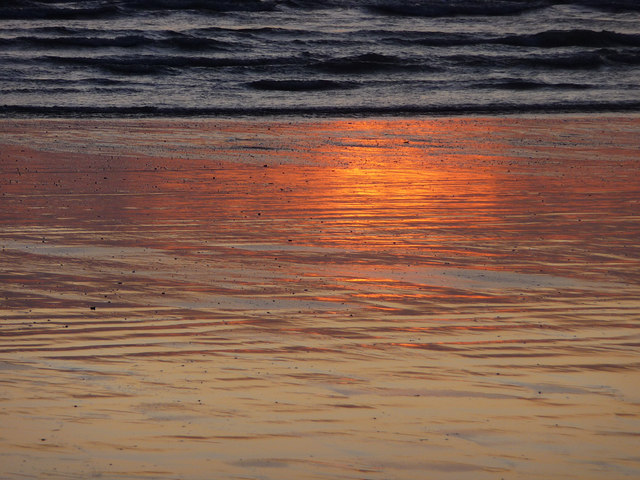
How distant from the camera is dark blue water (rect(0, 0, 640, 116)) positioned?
19.0m

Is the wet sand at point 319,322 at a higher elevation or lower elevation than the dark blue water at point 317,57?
higher

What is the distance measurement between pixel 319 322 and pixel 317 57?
1972cm

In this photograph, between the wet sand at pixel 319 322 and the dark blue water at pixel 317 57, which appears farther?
the dark blue water at pixel 317 57

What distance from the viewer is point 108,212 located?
8586mm

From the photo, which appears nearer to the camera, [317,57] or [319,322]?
[319,322]

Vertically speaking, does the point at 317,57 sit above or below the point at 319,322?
below

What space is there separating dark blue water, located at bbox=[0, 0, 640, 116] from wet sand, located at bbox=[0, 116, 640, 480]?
8099 mm

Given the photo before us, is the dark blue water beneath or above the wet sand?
beneath

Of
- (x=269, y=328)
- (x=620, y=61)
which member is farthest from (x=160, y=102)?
(x=269, y=328)

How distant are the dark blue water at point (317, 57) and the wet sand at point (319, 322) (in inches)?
319

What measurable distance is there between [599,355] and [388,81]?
17597mm

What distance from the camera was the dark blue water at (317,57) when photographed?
1903 centimetres

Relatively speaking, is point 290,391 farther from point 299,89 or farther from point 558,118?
point 299,89

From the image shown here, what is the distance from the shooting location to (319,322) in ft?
18.1
